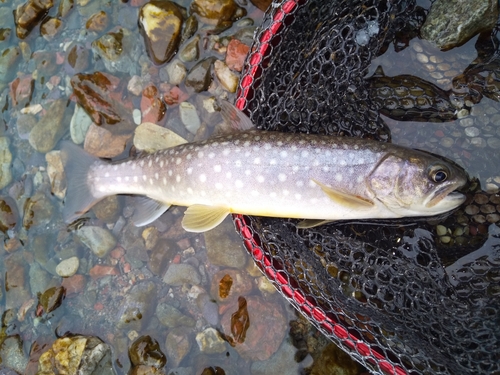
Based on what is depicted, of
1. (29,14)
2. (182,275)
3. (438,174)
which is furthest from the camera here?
(29,14)

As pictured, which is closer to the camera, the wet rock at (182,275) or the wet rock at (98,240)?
the wet rock at (182,275)

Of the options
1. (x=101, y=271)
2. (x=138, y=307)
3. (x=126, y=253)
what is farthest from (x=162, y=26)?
(x=138, y=307)

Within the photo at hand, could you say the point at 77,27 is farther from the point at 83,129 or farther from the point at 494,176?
the point at 494,176

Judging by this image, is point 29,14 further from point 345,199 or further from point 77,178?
point 345,199

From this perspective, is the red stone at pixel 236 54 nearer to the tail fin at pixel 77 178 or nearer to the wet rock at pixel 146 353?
the tail fin at pixel 77 178

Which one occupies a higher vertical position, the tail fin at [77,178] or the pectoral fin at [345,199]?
the pectoral fin at [345,199]

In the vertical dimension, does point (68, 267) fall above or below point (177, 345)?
below

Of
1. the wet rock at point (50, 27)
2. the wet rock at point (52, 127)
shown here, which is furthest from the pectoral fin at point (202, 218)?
the wet rock at point (50, 27)

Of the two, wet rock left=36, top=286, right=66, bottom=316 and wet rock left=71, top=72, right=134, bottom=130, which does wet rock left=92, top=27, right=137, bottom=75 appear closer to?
wet rock left=71, top=72, right=134, bottom=130
